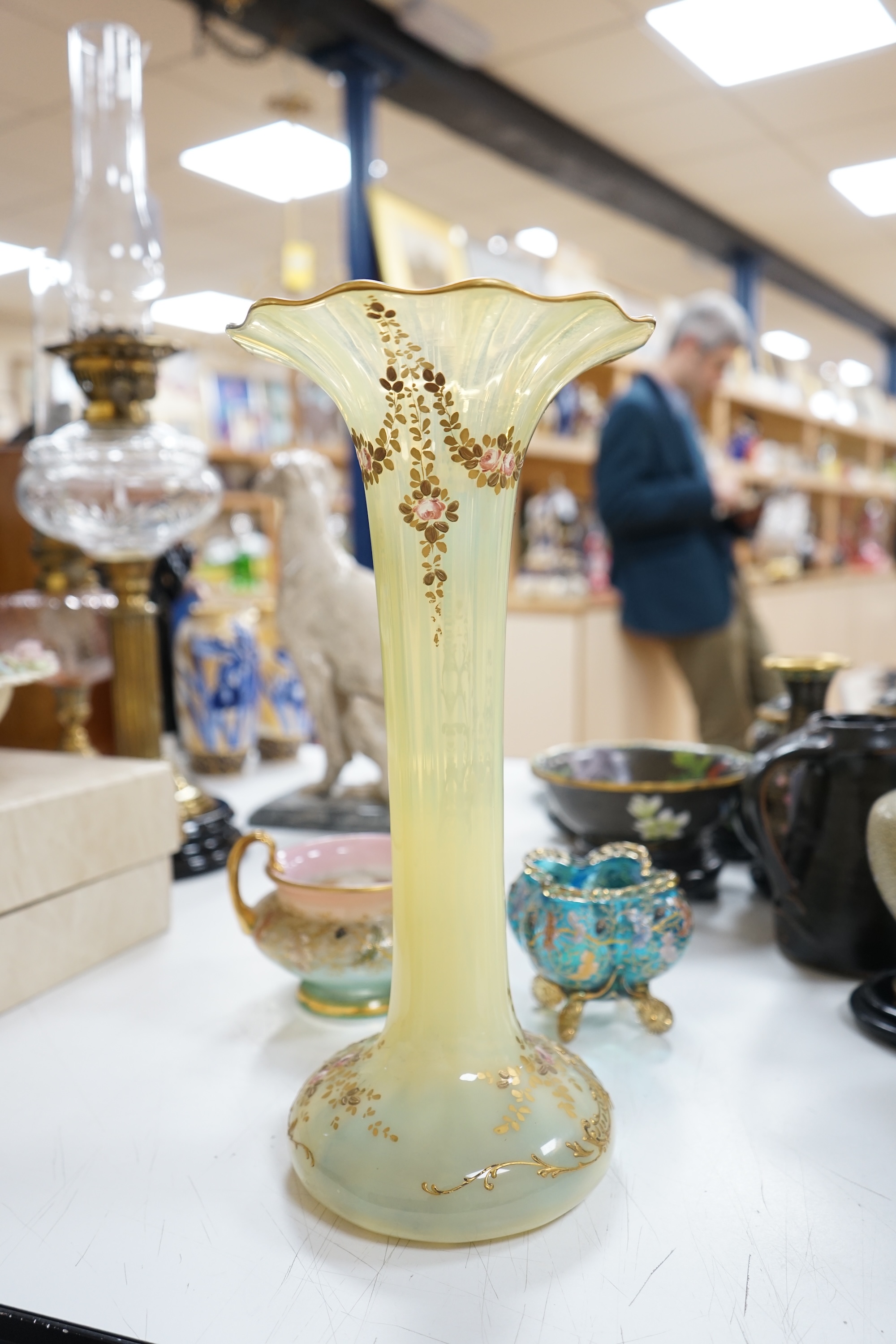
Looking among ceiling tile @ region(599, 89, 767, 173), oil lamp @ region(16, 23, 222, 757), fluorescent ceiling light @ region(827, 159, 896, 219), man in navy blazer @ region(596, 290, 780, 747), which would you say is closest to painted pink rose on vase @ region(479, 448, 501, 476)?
oil lamp @ region(16, 23, 222, 757)

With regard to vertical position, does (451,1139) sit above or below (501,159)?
below

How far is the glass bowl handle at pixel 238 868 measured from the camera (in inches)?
27.5

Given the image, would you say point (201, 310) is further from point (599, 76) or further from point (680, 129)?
point (599, 76)

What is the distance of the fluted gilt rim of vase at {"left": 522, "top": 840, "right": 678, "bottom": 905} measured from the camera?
64 centimetres

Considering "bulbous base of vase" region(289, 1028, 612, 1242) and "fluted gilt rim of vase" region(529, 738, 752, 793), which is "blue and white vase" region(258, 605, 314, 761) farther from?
"bulbous base of vase" region(289, 1028, 612, 1242)

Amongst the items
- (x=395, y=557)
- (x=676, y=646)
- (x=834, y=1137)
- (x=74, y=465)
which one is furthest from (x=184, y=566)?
(x=676, y=646)

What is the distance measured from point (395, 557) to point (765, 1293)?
0.35 meters

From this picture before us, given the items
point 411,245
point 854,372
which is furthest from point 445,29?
point 854,372

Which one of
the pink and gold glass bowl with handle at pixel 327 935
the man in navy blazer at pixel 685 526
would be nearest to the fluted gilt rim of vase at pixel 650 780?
the pink and gold glass bowl with handle at pixel 327 935

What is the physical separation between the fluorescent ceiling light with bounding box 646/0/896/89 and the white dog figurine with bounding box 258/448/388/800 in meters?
2.44

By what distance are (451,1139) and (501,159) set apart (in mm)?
4048

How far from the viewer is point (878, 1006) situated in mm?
650

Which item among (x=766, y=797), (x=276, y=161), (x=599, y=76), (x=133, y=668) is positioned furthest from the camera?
(x=276, y=161)

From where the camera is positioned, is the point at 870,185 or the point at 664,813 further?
the point at 870,185
